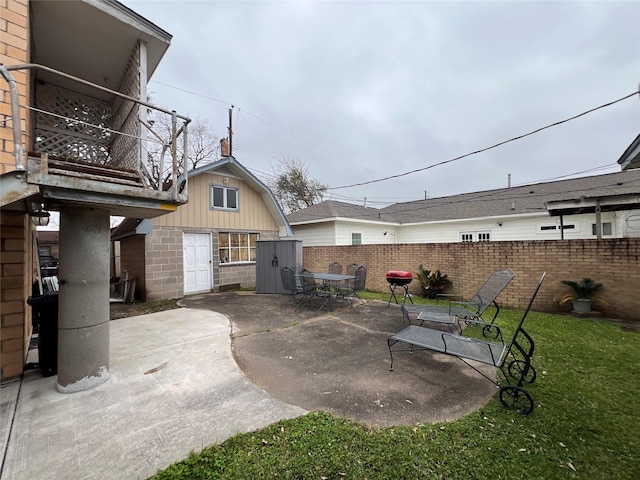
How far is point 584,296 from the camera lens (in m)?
5.90

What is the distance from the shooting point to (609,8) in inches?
228

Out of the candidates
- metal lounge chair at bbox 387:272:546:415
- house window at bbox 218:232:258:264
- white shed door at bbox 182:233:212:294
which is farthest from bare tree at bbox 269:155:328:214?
metal lounge chair at bbox 387:272:546:415

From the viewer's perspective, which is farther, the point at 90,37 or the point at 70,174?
the point at 90,37

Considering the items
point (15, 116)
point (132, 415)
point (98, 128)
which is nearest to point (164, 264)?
point (98, 128)

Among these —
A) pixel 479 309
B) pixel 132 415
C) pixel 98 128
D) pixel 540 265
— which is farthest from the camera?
pixel 540 265

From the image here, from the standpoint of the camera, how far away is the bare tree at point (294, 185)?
24147 mm

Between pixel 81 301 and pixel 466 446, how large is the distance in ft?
13.7

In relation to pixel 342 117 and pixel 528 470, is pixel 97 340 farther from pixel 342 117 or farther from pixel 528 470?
pixel 342 117

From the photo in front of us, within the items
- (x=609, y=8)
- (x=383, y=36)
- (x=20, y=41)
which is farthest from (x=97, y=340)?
(x=609, y=8)

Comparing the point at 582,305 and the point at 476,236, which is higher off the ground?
the point at 476,236

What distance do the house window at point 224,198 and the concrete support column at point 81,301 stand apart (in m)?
7.39

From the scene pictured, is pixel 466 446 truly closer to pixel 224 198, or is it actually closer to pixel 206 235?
pixel 206 235

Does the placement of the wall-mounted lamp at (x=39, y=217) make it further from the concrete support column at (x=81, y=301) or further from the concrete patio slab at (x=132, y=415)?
the concrete patio slab at (x=132, y=415)

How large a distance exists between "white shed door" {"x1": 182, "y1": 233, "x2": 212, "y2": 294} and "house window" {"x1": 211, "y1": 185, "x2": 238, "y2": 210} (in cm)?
133
